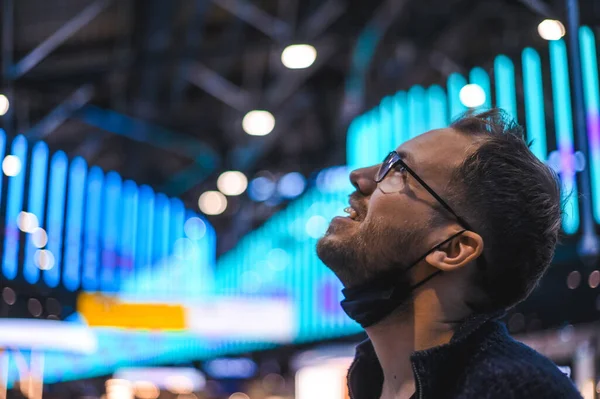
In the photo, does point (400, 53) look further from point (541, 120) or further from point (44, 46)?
point (541, 120)

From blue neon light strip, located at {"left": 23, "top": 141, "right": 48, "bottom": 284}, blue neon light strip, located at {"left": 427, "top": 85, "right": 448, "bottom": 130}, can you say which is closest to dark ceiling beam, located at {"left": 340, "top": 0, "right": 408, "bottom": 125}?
blue neon light strip, located at {"left": 427, "top": 85, "right": 448, "bottom": 130}

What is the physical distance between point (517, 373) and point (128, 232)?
1174 centimetres

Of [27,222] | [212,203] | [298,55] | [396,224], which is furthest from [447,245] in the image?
[212,203]

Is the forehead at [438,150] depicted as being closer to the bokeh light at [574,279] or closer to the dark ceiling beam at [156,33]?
the bokeh light at [574,279]

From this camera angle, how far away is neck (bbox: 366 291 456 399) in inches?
87.0

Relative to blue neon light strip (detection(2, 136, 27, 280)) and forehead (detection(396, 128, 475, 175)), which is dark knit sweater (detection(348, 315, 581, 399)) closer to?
forehead (detection(396, 128, 475, 175))

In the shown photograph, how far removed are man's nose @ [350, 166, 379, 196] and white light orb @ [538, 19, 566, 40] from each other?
492 centimetres

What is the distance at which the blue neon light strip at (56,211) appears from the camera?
1117 centimetres

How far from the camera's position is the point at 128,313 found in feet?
43.5

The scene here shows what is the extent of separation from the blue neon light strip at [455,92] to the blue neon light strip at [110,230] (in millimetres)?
5764

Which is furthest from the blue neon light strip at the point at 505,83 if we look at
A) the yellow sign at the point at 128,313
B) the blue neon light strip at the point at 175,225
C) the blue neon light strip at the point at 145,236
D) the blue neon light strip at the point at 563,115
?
the blue neon light strip at the point at 175,225

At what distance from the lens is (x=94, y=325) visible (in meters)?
12.7

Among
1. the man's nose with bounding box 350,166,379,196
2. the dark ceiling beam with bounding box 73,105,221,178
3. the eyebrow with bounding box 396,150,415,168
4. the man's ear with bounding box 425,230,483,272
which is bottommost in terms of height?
the man's ear with bounding box 425,230,483,272

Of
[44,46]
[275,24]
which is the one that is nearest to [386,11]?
[275,24]
